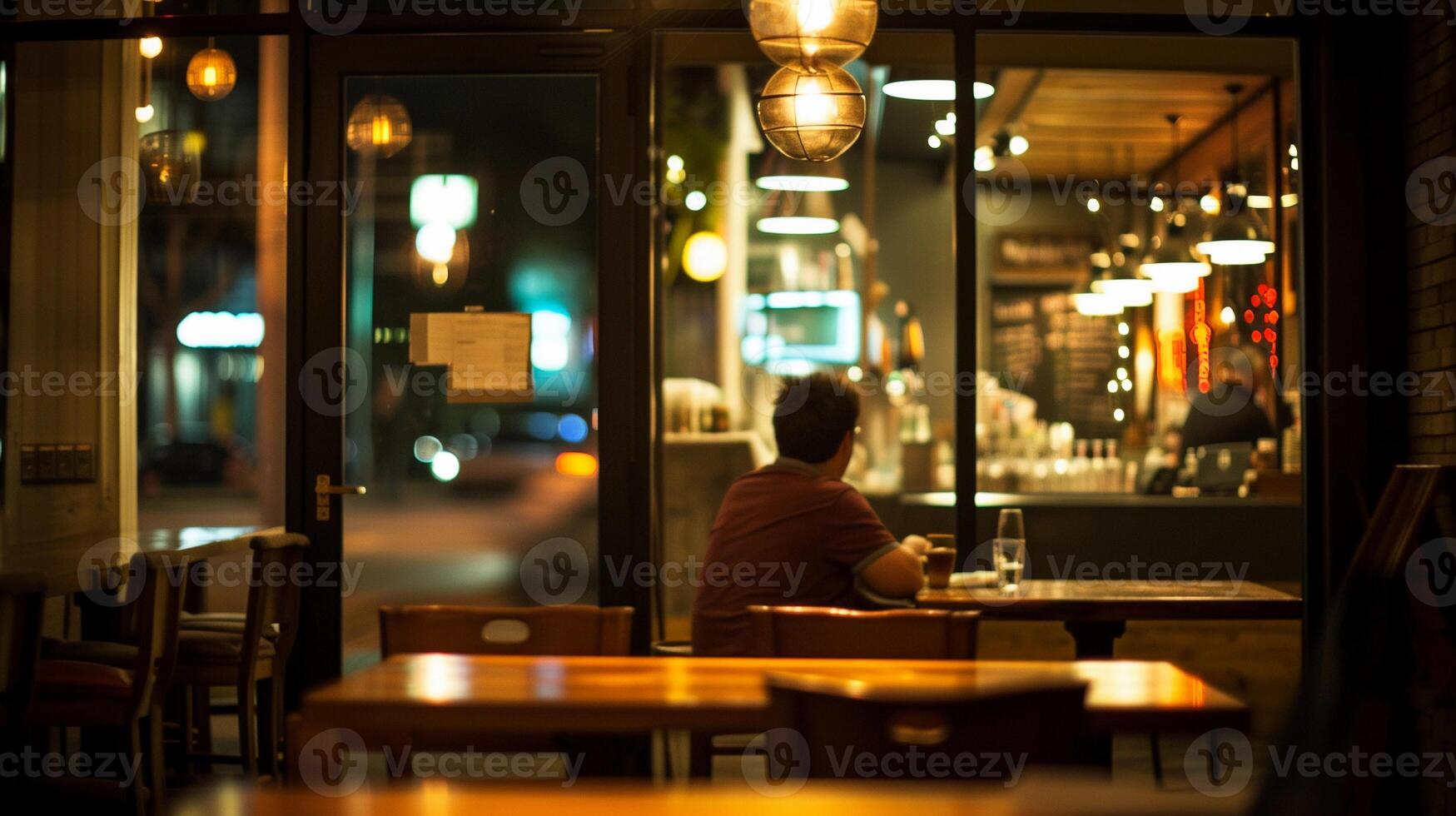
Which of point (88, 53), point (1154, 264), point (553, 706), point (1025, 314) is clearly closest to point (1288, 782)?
point (553, 706)

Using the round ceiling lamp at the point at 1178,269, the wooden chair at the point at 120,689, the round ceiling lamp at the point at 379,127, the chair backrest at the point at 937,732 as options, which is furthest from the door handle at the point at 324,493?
the round ceiling lamp at the point at 1178,269

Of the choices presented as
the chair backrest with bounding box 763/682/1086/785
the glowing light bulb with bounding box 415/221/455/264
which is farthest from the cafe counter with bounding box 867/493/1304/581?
the chair backrest with bounding box 763/682/1086/785

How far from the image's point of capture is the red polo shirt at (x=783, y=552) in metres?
3.48

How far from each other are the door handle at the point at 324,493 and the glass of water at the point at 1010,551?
2026mm

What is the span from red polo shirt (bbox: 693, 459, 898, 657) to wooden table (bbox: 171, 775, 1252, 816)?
179 cm

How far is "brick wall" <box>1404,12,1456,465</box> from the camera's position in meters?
4.25

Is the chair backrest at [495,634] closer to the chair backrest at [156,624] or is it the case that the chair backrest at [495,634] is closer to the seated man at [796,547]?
the seated man at [796,547]

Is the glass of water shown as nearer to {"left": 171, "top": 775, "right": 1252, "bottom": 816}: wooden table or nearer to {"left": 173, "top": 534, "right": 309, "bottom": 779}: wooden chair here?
{"left": 173, "top": 534, "right": 309, "bottom": 779}: wooden chair

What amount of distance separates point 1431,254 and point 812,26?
217 centimetres

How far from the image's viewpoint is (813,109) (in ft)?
11.5

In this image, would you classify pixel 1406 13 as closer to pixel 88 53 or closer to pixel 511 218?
pixel 511 218

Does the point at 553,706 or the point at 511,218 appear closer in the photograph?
the point at 553,706

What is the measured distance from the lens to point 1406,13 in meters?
4.54

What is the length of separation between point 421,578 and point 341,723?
2.44m
